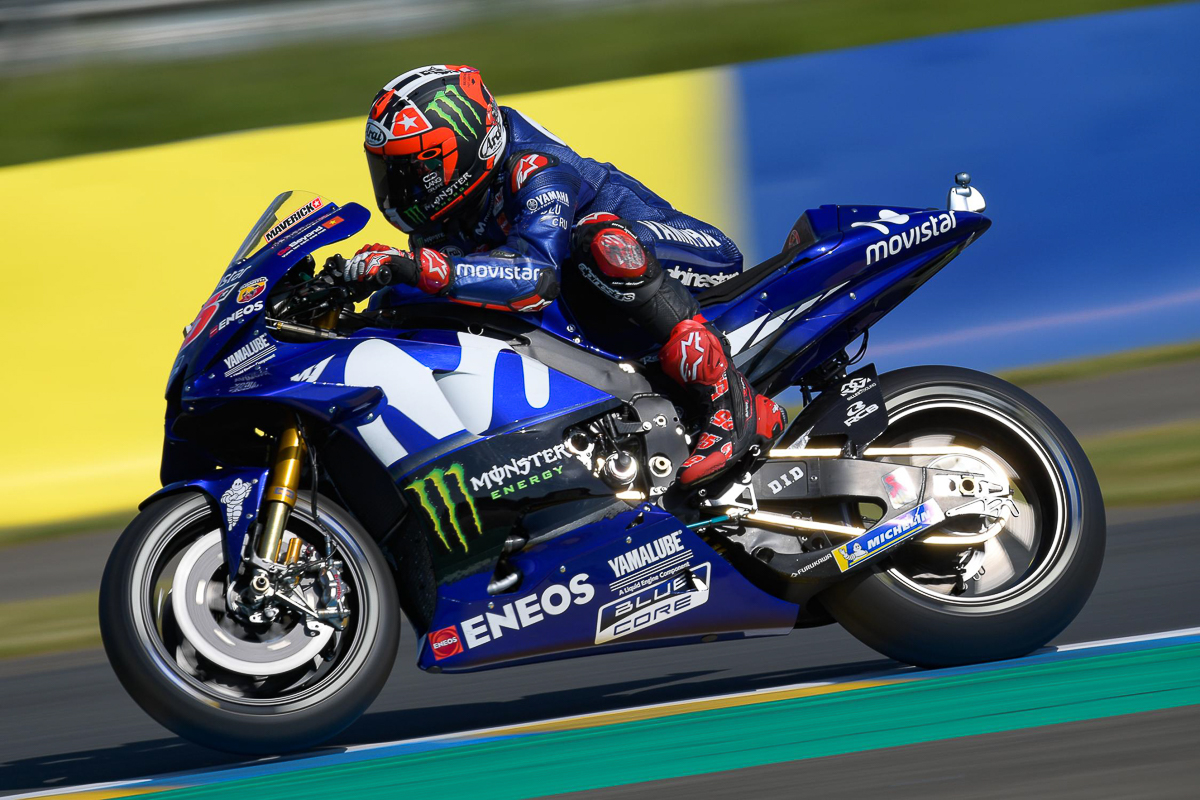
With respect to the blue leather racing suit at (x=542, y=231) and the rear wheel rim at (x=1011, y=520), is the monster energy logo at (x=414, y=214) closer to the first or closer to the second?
the blue leather racing suit at (x=542, y=231)

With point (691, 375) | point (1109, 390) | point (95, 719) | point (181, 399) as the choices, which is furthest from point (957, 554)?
point (1109, 390)

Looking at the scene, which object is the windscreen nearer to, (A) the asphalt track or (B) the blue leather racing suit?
(B) the blue leather racing suit

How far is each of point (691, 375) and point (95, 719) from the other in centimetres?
224

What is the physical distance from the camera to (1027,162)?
7965 millimetres

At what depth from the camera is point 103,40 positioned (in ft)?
30.9

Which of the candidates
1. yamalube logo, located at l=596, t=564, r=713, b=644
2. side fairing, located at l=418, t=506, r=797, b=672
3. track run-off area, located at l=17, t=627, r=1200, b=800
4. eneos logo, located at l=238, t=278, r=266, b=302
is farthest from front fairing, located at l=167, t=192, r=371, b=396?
yamalube logo, located at l=596, t=564, r=713, b=644

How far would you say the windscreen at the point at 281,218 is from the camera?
370 cm

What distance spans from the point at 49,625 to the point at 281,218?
3018 mm

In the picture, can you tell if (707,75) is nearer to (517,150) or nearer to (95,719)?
(517,150)

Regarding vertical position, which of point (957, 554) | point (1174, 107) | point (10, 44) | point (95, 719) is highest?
point (10, 44)

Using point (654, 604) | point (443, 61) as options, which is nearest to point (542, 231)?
point (654, 604)

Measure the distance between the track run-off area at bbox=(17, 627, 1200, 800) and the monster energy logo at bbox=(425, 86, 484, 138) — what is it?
160cm

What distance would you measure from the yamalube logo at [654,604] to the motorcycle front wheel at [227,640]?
55 centimetres

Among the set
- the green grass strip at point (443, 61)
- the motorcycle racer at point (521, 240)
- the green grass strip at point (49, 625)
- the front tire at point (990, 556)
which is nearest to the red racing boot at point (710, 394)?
the motorcycle racer at point (521, 240)
